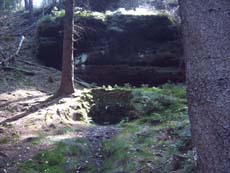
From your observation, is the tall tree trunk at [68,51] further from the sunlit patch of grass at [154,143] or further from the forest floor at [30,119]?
the sunlit patch of grass at [154,143]

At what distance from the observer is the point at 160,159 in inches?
301

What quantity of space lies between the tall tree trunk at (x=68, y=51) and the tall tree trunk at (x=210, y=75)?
10.3 meters

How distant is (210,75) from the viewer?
331 cm

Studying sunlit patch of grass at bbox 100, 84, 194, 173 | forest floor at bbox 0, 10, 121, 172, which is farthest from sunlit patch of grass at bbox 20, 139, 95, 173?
sunlit patch of grass at bbox 100, 84, 194, 173

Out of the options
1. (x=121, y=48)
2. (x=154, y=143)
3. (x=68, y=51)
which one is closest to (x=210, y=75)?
(x=154, y=143)

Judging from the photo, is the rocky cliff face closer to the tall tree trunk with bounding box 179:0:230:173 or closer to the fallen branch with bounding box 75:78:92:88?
the fallen branch with bounding box 75:78:92:88

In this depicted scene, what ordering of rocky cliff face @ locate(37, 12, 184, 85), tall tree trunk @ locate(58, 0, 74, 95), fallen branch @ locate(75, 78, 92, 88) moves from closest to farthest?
tall tree trunk @ locate(58, 0, 74, 95) → fallen branch @ locate(75, 78, 92, 88) → rocky cliff face @ locate(37, 12, 184, 85)

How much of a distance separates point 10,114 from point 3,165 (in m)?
3.86

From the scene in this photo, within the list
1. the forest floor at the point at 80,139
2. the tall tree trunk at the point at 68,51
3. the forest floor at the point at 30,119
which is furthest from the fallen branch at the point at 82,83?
the tall tree trunk at the point at 68,51

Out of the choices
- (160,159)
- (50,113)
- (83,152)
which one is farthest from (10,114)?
(160,159)

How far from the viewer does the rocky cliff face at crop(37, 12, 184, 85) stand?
19141mm

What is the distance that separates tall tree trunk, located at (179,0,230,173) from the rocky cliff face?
15526mm

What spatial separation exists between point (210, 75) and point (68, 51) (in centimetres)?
1058

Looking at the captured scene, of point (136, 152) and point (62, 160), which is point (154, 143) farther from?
point (62, 160)
